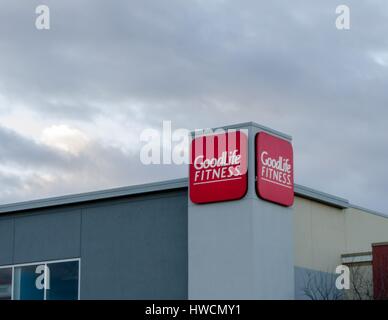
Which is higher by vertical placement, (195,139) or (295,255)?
(195,139)

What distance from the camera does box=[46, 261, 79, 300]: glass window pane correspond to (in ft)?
111

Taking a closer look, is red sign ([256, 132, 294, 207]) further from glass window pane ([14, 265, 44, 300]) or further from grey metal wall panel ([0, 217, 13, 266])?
grey metal wall panel ([0, 217, 13, 266])

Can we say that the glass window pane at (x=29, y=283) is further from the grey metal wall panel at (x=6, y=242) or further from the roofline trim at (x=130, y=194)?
the roofline trim at (x=130, y=194)

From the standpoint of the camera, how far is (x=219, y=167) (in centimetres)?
2995

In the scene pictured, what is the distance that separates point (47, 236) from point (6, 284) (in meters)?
2.22

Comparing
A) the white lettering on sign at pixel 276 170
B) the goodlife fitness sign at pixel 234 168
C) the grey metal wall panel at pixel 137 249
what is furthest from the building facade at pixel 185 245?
the white lettering on sign at pixel 276 170

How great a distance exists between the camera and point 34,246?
35156 mm

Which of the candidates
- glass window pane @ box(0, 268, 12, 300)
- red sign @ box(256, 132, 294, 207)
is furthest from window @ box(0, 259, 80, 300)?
red sign @ box(256, 132, 294, 207)

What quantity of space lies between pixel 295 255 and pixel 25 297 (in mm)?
8711

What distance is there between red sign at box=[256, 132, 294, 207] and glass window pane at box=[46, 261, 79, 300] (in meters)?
7.18

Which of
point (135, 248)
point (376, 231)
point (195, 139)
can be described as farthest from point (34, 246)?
point (376, 231)

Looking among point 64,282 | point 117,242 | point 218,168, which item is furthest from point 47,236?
point 218,168

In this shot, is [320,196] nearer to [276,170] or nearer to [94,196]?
[276,170]
